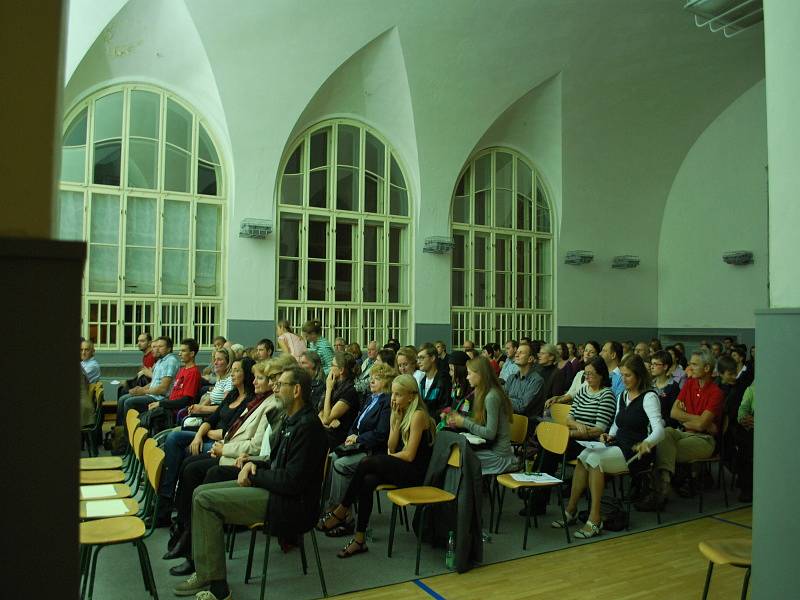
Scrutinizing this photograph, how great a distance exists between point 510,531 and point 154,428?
12.2 feet

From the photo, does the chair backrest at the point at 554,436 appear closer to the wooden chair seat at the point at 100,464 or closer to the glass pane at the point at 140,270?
the wooden chair seat at the point at 100,464

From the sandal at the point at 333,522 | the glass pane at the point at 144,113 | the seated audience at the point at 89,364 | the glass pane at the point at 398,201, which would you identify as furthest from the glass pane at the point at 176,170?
the sandal at the point at 333,522

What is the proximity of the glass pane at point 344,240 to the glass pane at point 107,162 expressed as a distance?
3.50 m

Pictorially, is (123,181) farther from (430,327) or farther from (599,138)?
(599,138)

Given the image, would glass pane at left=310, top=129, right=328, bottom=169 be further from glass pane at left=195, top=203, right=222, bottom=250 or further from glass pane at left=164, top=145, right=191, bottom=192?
glass pane at left=164, top=145, right=191, bottom=192

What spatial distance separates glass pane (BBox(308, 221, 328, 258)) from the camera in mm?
10620

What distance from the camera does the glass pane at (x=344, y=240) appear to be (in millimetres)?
10875

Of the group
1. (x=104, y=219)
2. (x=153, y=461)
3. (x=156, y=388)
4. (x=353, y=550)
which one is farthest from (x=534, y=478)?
(x=104, y=219)

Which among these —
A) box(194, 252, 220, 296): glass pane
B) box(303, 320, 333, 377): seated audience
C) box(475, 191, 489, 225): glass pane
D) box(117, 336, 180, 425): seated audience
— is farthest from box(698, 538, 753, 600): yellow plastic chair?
box(475, 191, 489, 225): glass pane

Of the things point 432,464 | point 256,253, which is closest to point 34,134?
point 432,464

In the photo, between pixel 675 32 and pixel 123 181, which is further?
pixel 675 32

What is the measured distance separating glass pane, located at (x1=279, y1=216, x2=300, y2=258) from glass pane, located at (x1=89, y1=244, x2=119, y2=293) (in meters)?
2.48

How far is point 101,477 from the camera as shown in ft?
14.1

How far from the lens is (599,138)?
12.6 metres
